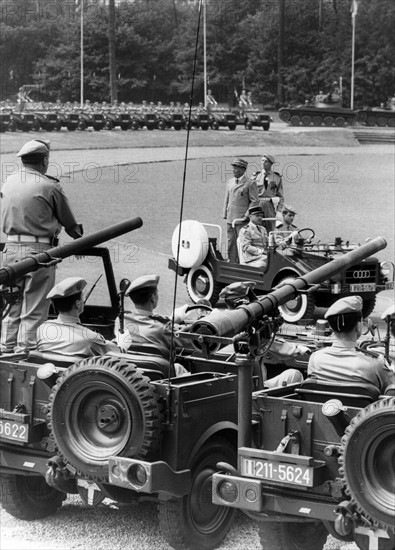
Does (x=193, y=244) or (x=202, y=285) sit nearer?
(x=193, y=244)

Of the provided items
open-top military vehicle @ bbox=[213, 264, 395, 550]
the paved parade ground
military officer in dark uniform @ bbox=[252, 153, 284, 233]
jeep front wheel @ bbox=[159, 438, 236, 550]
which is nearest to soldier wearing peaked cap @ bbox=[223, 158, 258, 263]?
military officer in dark uniform @ bbox=[252, 153, 284, 233]

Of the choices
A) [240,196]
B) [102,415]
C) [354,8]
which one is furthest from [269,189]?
[354,8]

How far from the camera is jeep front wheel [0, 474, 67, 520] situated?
6984 mm

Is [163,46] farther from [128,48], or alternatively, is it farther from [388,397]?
[388,397]

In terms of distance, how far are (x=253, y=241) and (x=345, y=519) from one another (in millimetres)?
8512

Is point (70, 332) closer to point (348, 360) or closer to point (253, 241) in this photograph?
point (348, 360)

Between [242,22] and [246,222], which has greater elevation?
[242,22]

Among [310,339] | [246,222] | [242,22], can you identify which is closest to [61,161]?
[242,22]

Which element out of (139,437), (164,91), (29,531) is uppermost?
(164,91)

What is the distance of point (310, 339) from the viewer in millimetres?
8242

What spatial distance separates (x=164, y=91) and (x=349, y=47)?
8140mm

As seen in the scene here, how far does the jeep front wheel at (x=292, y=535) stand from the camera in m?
6.32

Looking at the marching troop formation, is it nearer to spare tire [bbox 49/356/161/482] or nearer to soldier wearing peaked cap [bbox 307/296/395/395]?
spare tire [bbox 49/356/161/482]

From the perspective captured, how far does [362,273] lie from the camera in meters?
13.4
